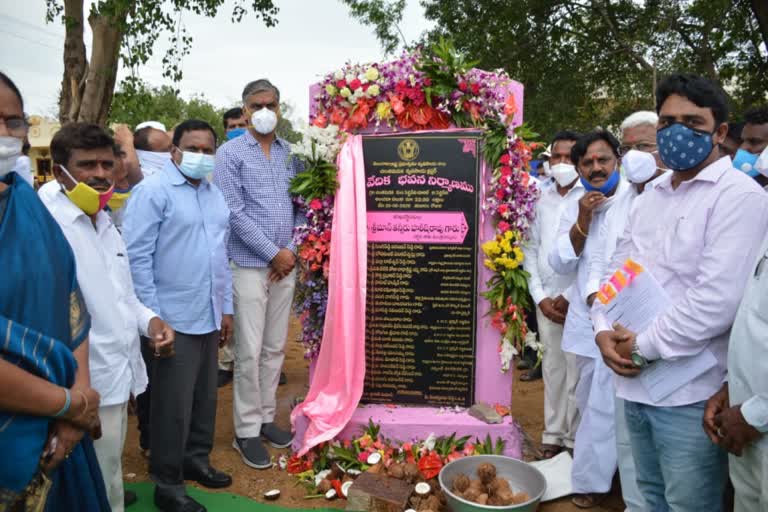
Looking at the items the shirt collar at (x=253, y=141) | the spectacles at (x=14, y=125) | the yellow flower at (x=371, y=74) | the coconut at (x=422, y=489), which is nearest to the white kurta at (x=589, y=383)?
the coconut at (x=422, y=489)

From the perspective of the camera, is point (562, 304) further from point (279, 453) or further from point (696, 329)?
point (279, 453)

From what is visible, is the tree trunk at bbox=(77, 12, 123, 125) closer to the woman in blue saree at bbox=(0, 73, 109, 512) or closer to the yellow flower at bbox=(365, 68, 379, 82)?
the yellow flower at bbox=(365, 68, 379, 82)

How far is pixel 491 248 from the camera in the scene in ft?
12.7

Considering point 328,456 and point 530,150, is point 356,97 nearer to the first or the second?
point 530,150

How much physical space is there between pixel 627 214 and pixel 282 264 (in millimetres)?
2216

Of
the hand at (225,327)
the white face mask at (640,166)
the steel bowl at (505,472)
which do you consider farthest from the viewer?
the hand at (225,327)

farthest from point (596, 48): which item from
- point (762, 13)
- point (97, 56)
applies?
point (97, 56)

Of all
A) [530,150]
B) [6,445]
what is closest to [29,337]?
[6,445]

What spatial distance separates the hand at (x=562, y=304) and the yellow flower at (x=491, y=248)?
1.87ft

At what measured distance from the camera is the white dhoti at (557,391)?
4109 millimetres

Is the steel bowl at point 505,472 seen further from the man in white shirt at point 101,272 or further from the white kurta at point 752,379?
the man in white shirt at point 101,272

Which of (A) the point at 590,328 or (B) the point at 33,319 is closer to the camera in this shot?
(B) the point at 33,319

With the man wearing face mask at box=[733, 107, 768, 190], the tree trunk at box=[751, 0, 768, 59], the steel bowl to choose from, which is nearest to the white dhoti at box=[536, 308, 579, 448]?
the steel bowl

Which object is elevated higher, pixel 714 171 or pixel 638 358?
pixel 714 171
